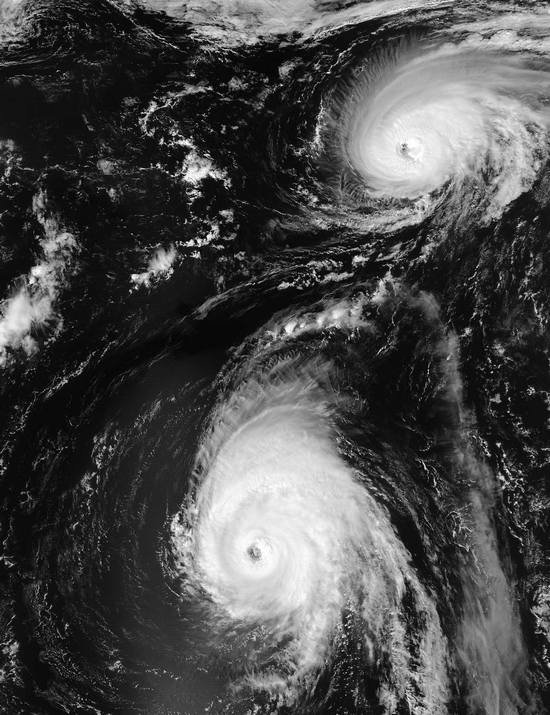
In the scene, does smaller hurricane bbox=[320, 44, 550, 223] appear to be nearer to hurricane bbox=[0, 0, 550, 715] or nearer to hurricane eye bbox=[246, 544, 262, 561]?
hurricane bbox=[0, 0, 550, 715]

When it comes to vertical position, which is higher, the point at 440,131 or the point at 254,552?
the point at 440,131

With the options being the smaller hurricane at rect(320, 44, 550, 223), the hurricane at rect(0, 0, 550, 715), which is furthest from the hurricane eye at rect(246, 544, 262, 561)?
the smaller hurricane at rect(320, 44, 550, 223)

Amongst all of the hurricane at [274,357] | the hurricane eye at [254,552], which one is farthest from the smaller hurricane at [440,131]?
the hurricane eye at [254,552]

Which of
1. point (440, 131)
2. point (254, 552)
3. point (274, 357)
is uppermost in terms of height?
point (440, 131)

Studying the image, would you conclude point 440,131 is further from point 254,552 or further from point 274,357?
point 254,552

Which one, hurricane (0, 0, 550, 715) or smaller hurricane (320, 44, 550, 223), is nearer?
hurricane (0, 0, 550, 715)

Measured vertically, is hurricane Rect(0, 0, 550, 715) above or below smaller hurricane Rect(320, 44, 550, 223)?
below

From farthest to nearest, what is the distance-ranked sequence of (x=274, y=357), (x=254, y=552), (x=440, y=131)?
(x=440, y=131)
(x=274, y=357)
(x=254, y=552)

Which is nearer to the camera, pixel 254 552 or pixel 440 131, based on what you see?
pixel 254 552

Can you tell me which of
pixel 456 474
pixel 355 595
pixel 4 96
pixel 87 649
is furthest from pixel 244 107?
pixel 87 649

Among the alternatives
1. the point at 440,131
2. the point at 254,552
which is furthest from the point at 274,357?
the point at 440,131
